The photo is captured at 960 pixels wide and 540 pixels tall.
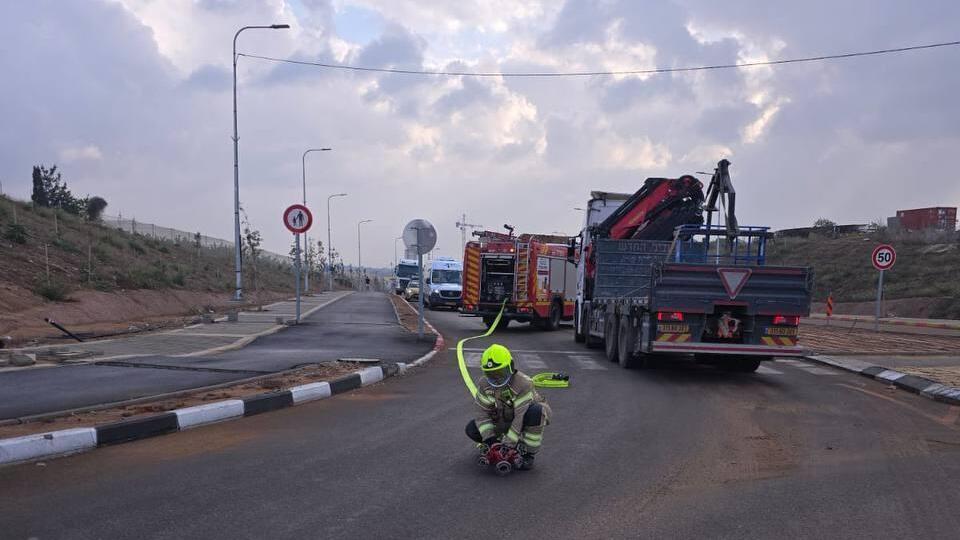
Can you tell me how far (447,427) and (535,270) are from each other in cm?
1467

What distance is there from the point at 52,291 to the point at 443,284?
20.6m

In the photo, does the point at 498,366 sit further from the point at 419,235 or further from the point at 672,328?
the point at 419,235

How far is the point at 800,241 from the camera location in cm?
5959

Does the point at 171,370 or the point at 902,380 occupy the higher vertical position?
the point at 171,370

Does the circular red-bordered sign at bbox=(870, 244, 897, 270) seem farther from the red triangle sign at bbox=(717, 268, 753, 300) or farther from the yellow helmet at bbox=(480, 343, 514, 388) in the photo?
the yellow helmet at bbox=(480, 343, 514, 388)

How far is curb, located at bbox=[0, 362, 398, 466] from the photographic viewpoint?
5.58 meters

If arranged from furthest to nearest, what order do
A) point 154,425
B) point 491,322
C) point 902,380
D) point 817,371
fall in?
point 491,322, point 817,371, point 902,380, point 154,425

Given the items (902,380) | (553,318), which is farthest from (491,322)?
(902,380)

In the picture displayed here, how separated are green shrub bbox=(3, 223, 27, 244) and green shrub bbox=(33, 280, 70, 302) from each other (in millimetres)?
4721

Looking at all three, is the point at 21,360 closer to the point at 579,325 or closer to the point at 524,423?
the point at 524,423

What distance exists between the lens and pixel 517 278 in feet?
72.4

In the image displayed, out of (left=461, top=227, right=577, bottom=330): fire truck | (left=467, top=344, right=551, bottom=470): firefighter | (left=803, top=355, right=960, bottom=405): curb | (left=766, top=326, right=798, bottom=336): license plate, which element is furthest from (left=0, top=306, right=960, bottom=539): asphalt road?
(left=461, top=227, right=577, bottom=330): fire truck

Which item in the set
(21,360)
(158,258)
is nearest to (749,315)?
(21,360)

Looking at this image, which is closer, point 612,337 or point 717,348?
point 717,348
